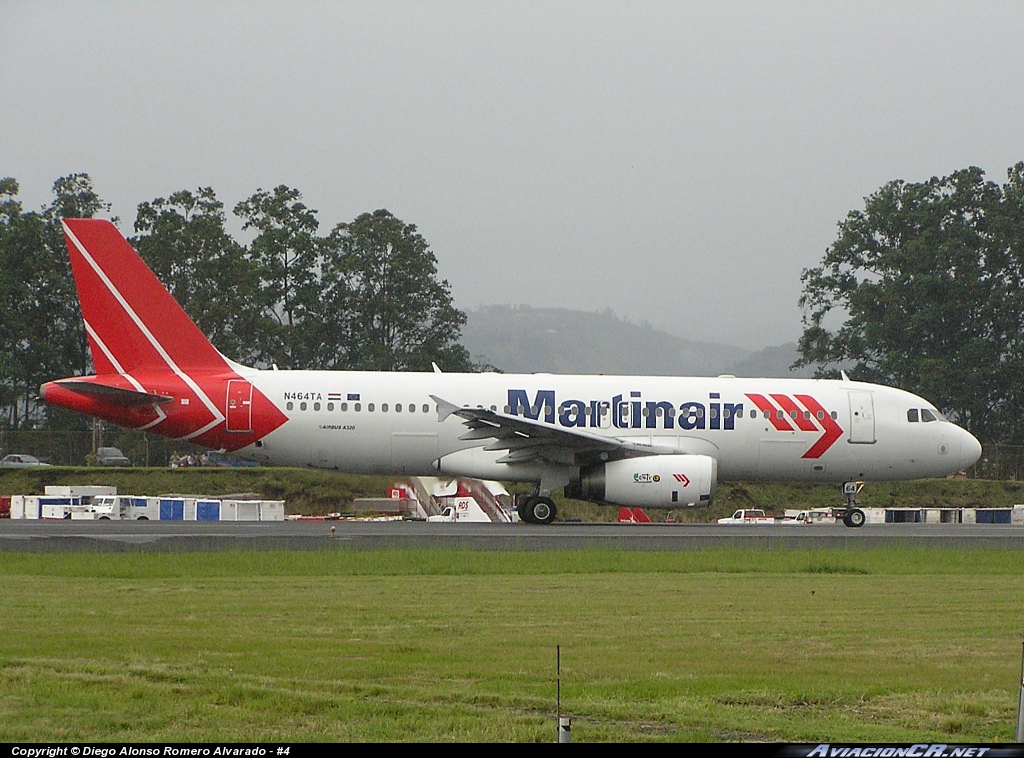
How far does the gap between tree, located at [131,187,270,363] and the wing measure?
38.9 meters

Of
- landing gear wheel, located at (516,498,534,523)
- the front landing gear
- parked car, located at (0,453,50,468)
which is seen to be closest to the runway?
landing gear wheel, located at (516,498,534,523)

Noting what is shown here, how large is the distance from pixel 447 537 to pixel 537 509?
217 inches

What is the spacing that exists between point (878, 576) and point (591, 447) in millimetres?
9922

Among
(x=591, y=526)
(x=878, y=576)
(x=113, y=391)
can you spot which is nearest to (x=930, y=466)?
(x=591, y=526)

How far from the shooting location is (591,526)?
1078 inches

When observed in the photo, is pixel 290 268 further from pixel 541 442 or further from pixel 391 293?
pixel 541 442

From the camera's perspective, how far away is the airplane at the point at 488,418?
26656mm

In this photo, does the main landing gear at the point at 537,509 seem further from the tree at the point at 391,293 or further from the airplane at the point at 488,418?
the tree at the point at 391,293

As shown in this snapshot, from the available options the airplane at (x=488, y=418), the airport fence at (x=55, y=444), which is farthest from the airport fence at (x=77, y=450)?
the airplane at (x=488, y=418)

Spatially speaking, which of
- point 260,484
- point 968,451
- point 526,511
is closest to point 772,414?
point 968,451

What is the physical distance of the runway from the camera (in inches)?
802

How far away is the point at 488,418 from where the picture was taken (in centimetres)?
2548

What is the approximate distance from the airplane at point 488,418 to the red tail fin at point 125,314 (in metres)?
0.03
